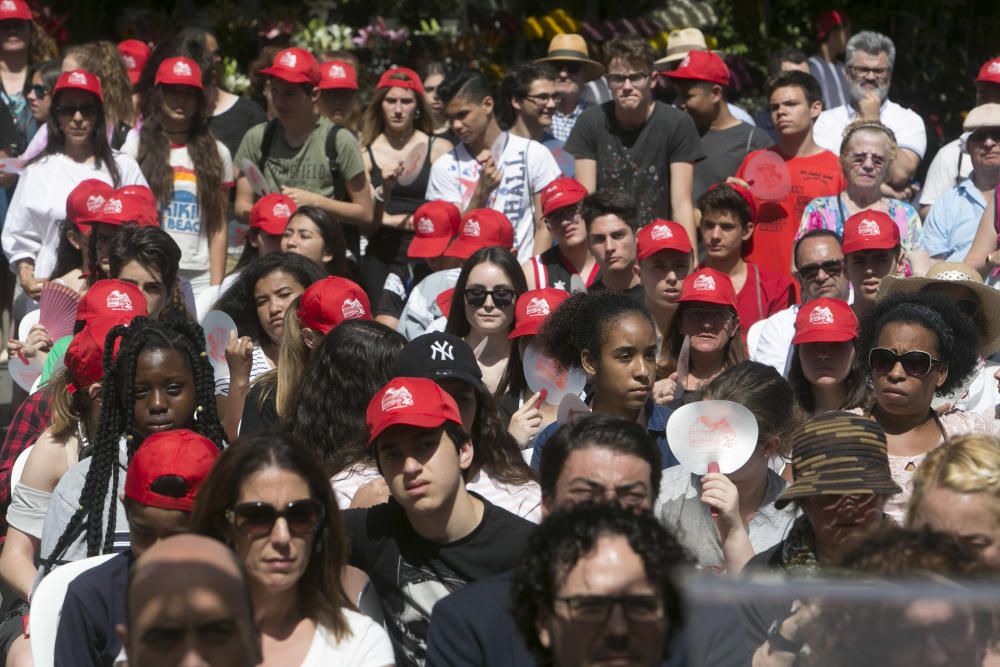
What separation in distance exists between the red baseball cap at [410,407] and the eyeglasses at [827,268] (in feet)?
10.4

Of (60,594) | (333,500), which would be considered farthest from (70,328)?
(333,500)

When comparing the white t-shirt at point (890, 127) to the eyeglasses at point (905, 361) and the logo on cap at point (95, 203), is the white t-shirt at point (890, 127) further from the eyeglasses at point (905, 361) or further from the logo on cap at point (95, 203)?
the logo on cap at point (95, 203)

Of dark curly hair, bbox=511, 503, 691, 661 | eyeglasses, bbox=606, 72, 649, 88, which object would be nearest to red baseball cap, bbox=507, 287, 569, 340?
eyeglasses, bbox=606, 72, 649, 88

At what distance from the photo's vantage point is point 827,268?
280 inches

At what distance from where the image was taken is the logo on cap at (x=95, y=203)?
24.0ft

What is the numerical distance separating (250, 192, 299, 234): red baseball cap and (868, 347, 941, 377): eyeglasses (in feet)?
11.3

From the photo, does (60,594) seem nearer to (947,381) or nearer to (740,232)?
(947,381)

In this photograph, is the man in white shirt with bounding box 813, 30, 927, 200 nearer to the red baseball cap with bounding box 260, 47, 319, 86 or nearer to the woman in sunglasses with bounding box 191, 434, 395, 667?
the red baseball cap with bounding box 260, 47, 319, 86

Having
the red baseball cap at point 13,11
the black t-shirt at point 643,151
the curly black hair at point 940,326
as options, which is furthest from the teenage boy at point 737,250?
the red baseball cap at point 13,11

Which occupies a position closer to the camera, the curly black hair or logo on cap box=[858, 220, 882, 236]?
the curly black hair

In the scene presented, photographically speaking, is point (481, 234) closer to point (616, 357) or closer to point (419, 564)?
point (616, 357)

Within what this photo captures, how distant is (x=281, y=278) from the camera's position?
6863mm

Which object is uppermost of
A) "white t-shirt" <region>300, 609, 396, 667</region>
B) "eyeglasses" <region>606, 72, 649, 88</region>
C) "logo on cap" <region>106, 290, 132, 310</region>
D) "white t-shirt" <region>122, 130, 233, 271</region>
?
"white t-shirt" <region>300, 609, 396, 667</region>

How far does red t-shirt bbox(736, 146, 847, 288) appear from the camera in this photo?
8.20 m
